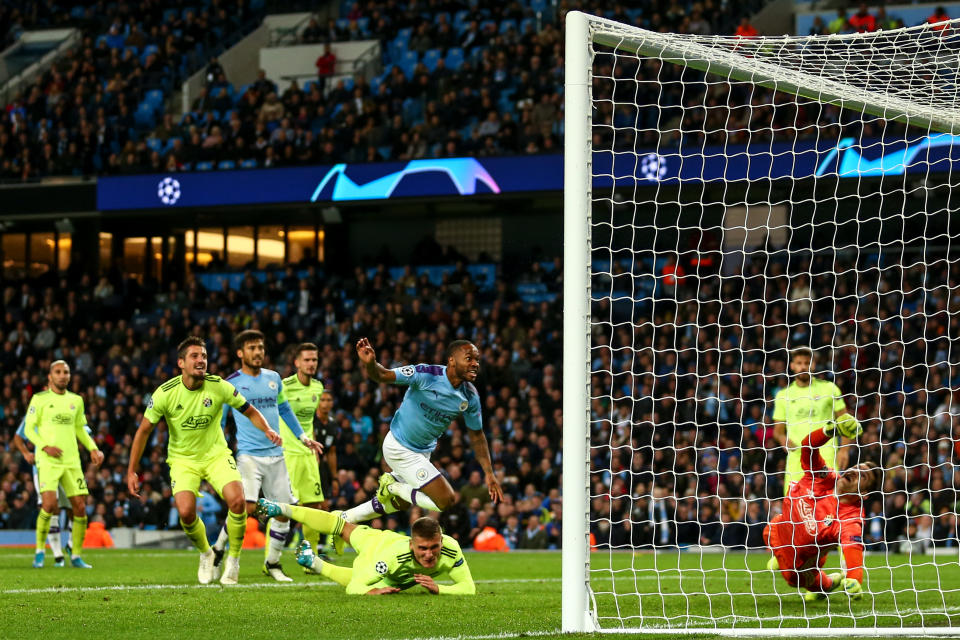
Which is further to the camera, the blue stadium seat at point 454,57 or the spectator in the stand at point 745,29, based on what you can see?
the blue stadium seat at point 454,57

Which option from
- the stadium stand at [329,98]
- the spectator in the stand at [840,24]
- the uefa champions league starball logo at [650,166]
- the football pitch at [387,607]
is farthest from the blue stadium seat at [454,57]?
the football pitch at [387,607]

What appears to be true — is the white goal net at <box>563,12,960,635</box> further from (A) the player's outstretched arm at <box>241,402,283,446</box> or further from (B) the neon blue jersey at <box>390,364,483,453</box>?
(A) the player's outstretched arm at <box>241,402,283,446</box>

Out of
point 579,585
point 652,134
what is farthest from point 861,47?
point 652,134

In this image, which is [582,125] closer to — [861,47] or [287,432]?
[861,47]

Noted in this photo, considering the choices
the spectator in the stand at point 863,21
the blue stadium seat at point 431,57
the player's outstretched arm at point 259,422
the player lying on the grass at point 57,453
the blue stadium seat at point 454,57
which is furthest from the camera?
the blue stadium seat at point 431,57

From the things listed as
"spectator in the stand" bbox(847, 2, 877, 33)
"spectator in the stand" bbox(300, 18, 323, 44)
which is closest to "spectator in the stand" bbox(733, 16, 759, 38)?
"spectator in the stand" bbox(847, 2, 877, 33)

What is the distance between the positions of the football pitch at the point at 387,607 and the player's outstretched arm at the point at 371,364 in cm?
150

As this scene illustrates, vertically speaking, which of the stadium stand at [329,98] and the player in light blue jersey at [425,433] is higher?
the stadium stand at [329,98]

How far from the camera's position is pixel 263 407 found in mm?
11070

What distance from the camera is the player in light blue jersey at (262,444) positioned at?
35.3ft

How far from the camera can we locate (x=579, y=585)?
21.8ft

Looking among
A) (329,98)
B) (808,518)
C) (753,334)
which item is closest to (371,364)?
(808,518)

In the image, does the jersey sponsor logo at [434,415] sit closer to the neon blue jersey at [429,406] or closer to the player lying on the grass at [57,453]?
the neon blue jersey at [429,406]

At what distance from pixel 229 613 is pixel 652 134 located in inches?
585
